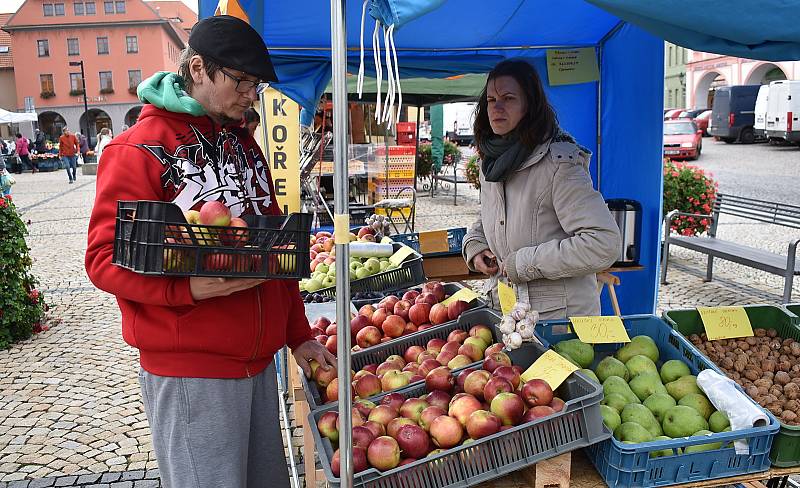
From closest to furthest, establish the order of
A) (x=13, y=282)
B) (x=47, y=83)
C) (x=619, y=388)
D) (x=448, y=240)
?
1. (x=619, y=388)
2. (x=448, y=240)
3. (x=13, y=282)
4. (x=47, y=83)

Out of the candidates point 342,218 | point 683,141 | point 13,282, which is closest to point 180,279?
point 342,218

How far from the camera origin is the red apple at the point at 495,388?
1.85 meters

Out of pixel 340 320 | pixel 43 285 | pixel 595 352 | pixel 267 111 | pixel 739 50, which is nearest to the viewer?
pixel 340 320

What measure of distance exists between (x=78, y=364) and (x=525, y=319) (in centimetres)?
464

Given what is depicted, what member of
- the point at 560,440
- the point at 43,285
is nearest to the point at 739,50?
the point at 560,440

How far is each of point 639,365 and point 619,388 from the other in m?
0.22

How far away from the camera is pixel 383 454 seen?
1.67 metres

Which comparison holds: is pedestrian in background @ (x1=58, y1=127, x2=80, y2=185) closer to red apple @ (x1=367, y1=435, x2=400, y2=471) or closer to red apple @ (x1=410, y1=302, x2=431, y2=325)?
red apple @ (x1=410, y1=302, x2=431, y2=325)

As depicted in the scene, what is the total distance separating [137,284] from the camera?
1.56 m

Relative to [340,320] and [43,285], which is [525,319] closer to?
[340,320]

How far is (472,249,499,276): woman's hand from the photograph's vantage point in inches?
117

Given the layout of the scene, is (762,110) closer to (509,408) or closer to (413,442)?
(509,408)

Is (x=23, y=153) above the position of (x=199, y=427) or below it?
above

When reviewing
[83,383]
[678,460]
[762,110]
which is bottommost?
[83,383]
